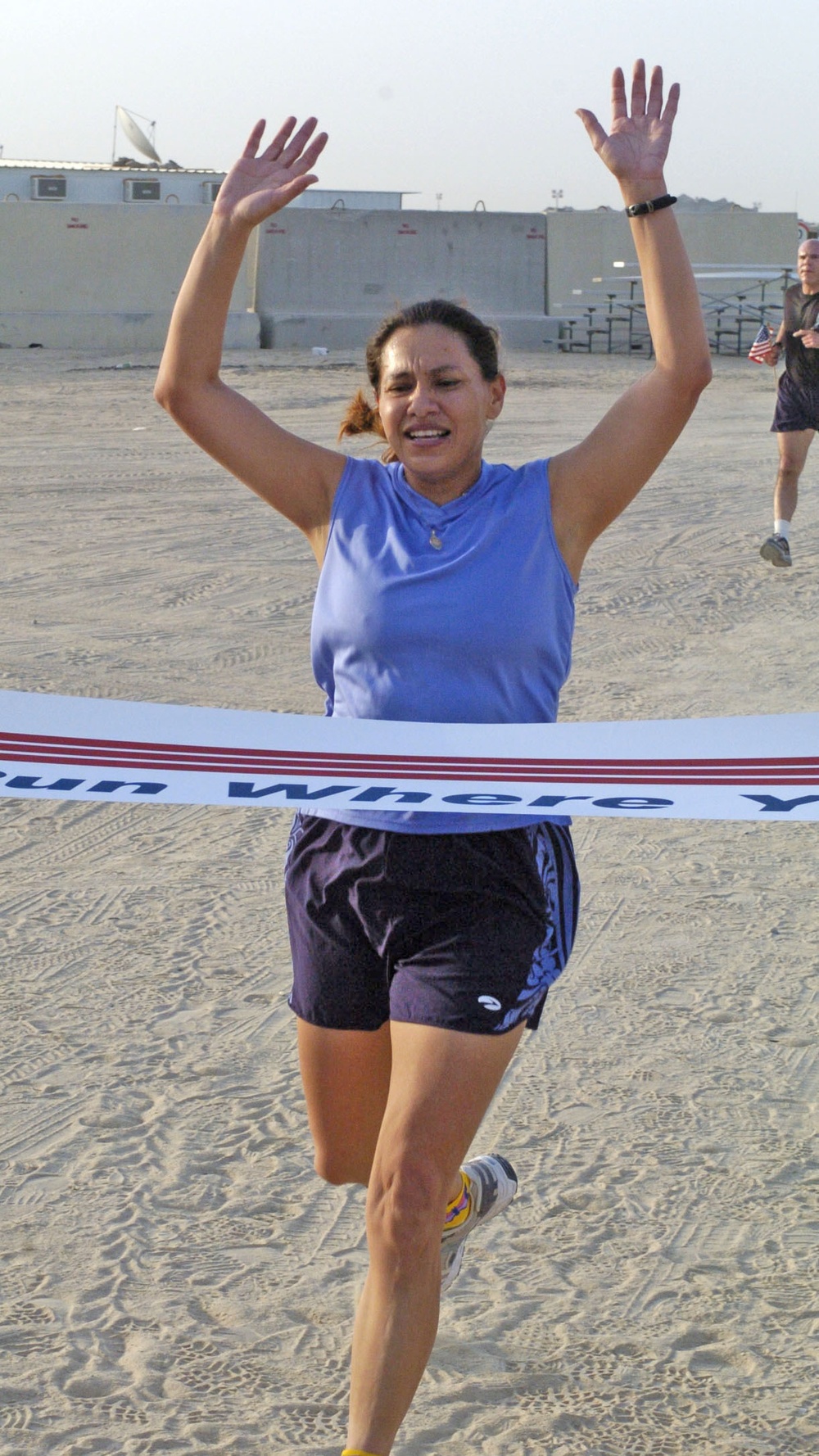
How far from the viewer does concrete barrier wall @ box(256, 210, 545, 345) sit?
1196 inches

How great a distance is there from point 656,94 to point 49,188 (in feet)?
131

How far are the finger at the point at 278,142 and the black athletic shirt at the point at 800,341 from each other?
885 centimetres

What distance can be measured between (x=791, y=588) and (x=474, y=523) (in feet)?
26.3

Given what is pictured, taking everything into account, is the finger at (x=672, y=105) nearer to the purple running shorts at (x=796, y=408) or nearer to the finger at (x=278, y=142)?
the finger at (x=278, y=142)

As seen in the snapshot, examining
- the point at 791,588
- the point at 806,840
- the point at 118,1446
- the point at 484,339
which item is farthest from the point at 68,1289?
the point at 791,588

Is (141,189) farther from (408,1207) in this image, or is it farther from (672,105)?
(408,1207)

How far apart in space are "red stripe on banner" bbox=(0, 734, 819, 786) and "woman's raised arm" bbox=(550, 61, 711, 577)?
39 cm

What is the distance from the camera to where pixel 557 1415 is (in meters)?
3.02

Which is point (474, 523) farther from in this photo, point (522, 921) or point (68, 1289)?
point (68, 1289)

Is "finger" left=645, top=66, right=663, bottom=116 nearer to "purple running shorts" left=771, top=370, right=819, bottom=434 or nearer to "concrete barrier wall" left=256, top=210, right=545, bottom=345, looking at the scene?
"purple running shorts" left=771, top=370, right=819, bottom=434

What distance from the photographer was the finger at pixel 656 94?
10.5 feet

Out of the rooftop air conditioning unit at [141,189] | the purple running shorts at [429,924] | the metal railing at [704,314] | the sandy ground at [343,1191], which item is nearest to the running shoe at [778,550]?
the sandy ground at [343,1191]

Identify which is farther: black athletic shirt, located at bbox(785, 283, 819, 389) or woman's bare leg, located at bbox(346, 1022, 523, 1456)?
black athletic shirt, located at bbox(785, 283, 819, 389)

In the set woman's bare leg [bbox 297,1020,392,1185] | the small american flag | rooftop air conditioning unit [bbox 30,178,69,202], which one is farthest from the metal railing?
woman's bare leg [bbox 297,1020,392,1185]
